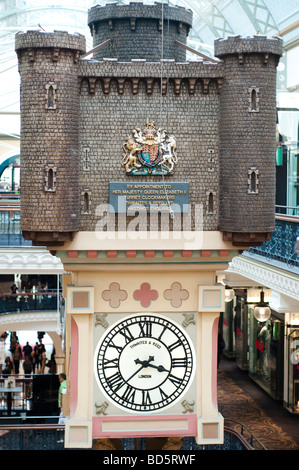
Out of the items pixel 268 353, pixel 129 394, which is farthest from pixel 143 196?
pixel 268 353

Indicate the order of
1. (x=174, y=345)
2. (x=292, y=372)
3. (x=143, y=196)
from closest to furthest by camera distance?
(x=143, y=196) < (x=174, y=345) < (x=292, y=372)

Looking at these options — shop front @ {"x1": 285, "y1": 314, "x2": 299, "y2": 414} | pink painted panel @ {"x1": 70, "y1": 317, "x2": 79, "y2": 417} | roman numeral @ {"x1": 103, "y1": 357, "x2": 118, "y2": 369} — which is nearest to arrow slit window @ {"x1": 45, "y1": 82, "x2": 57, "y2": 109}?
pink painted panel @ {"x1": 70, "y1": 317, "x2": 79, "y2": 417}

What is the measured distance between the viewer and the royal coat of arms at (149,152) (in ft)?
20.2

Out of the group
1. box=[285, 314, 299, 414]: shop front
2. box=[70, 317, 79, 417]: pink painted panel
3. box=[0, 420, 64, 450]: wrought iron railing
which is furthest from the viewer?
box=[285, 314, 299, 414]: shop front

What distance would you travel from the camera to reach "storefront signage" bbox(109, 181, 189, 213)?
6.12 meters

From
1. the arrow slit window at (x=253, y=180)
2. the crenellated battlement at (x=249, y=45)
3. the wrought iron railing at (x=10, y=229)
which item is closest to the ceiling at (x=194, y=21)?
the wrought iron railing at (x=10, y=229)

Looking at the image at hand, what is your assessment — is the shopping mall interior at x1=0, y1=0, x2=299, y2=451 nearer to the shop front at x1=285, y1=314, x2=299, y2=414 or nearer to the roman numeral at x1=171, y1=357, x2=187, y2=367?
the shop front at x1=285, y1=314, x2=299, y2=414

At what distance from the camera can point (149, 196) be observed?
20.2 feet

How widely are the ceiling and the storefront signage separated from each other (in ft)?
32.9

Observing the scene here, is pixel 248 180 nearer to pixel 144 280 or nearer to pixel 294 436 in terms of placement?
pixel 144 280

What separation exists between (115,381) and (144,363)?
285mm

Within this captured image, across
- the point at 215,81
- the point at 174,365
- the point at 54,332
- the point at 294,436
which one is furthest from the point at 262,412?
the point at 215,81

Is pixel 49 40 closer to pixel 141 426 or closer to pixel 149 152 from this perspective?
pixel 149 152

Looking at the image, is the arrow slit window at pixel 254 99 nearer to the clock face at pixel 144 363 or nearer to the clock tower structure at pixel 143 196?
the clock tower structure at pixel 143 196
